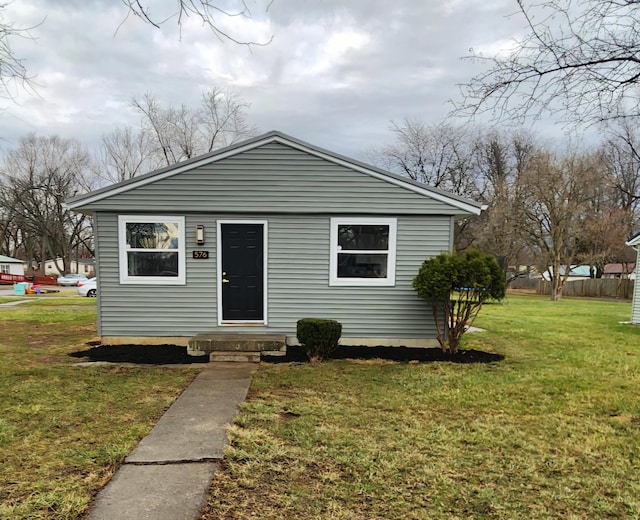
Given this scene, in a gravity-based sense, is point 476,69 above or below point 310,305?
above

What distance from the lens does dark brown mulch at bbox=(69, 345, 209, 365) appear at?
19.9 feet

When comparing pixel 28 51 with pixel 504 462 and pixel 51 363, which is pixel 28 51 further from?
pixel 504 462

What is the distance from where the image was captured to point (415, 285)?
6.54 meters

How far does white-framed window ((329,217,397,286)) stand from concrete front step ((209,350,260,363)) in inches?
71.3

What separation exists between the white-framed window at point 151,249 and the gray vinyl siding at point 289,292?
5.1 inches

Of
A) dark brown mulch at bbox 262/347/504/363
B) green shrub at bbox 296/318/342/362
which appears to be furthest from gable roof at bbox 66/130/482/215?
green shrub at bbox 296/318/342/362

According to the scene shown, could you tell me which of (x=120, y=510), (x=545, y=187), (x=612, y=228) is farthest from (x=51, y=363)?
(x=612, y=228)

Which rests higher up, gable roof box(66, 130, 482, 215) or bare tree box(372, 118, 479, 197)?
bare tree box(372, 118, 479, 197)

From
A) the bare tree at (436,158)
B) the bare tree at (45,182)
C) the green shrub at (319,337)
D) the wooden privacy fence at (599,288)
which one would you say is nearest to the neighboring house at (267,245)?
the green shrub at (319,337)

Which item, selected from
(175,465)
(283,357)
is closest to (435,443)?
(175,465)

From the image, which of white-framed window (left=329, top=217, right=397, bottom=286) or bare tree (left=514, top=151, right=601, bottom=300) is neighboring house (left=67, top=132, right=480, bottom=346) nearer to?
white-framed window (left=329, top=217, right=397, bottom=286)

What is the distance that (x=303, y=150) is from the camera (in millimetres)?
6812

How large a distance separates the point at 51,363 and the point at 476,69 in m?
6.66

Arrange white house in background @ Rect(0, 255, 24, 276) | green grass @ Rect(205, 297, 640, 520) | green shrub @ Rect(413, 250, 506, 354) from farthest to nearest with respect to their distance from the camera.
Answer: white house in background @ Rect(0, 255, 24, 276), green shrub @ Rect(413, 250, 506, 354), green grass @ Rect(205, 297, 640, 520)
